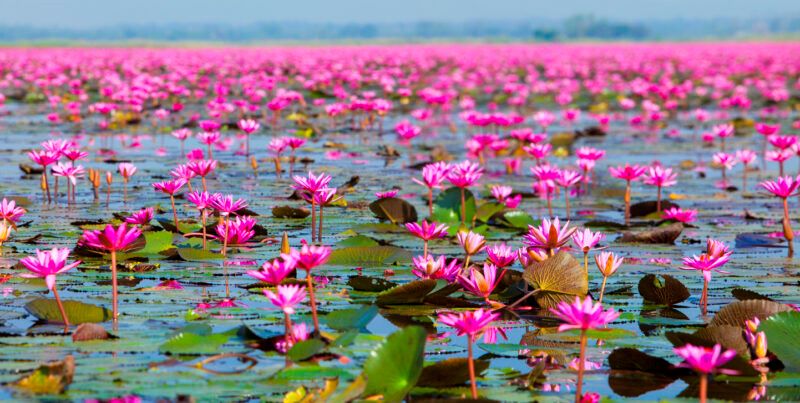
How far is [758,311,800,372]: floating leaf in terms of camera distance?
2.98m

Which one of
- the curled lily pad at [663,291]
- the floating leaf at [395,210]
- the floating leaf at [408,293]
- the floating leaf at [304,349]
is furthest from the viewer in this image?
the floating leaf at [395,210]

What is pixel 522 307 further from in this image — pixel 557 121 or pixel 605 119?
pixel 557 121

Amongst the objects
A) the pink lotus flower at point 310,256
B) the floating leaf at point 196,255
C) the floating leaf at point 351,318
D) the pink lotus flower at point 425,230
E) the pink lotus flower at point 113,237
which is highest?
the pink lotus flower at point 310,256

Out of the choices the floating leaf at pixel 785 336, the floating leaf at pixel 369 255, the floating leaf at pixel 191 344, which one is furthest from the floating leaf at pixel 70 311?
the floating leaf at pixel 785 336

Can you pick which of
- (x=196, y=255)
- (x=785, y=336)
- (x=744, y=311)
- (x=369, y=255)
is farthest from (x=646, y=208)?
(x=785, y=336)

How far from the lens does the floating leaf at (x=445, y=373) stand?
9.05 feet

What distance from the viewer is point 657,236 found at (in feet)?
17.4

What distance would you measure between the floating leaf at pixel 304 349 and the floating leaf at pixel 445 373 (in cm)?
30

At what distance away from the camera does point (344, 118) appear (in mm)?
15914

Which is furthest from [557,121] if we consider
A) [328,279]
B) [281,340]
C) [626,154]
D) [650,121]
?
[281,340]

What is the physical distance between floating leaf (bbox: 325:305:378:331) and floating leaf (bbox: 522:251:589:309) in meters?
0.70

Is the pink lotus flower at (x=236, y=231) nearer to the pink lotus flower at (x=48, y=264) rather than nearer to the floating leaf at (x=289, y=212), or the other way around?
the pink lotus flower at (x=48, y=264)

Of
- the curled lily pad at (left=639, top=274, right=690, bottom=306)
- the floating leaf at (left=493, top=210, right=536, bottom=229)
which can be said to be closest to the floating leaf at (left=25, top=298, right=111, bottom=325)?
the curled lily pad at (left=639, top=274, right=690, bottom=306)

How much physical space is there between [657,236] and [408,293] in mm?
2072
